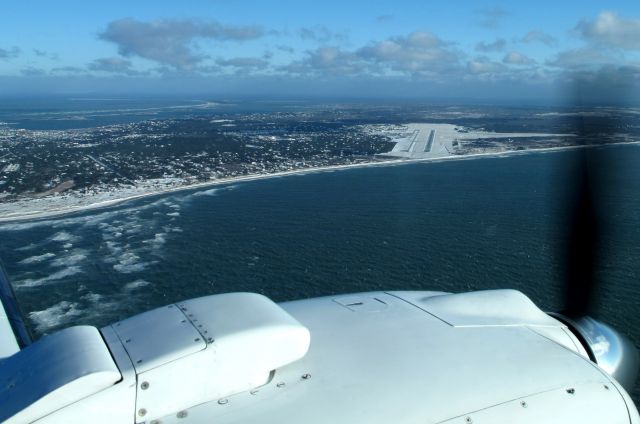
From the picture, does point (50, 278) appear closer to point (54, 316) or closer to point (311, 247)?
point (54, 316)

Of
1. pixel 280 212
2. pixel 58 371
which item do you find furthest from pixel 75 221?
pixel 58 371

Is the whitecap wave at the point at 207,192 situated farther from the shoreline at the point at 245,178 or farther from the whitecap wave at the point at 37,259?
the whitecap wave at the point at 37,259

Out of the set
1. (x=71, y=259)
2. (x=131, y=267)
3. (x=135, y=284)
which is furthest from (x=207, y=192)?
(x=135, y=284)

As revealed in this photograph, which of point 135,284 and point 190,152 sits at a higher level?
point 135,284

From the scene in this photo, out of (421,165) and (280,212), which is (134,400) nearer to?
(280,212)

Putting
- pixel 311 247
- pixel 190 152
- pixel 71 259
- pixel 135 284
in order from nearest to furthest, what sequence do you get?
pixel 135 284
pixel 71 259
pixel 311 247
pixel 190 152

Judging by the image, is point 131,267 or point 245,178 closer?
point 131,267

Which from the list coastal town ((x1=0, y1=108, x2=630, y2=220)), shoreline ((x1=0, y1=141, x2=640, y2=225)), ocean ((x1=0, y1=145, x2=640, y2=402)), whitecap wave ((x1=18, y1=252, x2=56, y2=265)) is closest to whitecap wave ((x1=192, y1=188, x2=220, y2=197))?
ocean ((x1=0, y1=145, x2=640, y2=402))

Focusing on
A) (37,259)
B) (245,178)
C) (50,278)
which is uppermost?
(50,278)

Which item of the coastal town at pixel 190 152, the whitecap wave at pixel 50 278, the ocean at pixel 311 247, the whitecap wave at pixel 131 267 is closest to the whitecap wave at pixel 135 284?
the ocean at pixel 311 247
